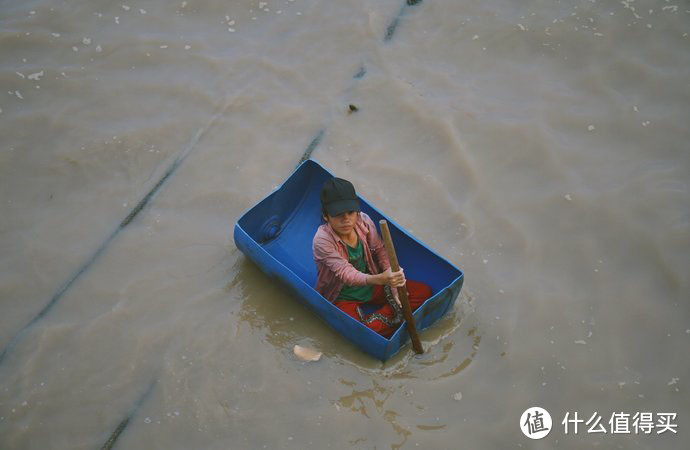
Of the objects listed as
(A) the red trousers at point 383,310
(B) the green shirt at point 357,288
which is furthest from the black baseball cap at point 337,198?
(A) the red trousers at point 383,310

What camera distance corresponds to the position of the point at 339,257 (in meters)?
3.40

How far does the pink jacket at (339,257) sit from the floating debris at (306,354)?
0.30m

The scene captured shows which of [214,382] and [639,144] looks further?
[639,144]

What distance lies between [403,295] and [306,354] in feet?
2.29

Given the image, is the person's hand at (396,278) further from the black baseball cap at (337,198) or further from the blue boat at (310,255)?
the black baseball cap at (337,198)

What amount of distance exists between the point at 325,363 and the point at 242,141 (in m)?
1.89

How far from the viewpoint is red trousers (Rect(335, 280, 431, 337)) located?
3467 millimetres

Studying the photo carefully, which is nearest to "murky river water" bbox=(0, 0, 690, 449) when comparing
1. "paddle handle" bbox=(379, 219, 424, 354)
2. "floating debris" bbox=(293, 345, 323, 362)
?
"floating debris" bbox=(293, 345, 323, 362)

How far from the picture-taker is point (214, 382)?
11.2 ft

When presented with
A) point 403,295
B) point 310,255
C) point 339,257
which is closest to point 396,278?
point 403,295

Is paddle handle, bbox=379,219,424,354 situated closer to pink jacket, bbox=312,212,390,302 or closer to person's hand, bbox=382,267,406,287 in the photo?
person's hand, bbox=382,267,406,287

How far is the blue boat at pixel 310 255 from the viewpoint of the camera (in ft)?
11.0

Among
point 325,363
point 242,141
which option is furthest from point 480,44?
point 325,363

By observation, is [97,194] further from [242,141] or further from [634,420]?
[634,420]
